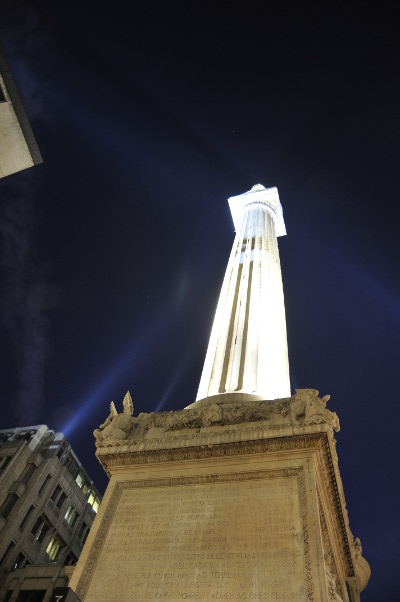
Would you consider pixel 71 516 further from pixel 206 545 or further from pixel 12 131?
pixel 206 545

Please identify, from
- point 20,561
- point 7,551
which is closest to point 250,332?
point 7,551

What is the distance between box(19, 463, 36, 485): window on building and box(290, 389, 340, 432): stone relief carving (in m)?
43.5

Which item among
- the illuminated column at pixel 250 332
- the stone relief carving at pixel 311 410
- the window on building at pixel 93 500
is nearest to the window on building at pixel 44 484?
the window on building at pixel 93 500

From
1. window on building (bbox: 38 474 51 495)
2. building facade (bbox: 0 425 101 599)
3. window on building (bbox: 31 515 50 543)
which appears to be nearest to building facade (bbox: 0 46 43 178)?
building facade (bbox: 0 425 101 599)

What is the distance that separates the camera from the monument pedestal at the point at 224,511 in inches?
404

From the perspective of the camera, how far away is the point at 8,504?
4619 cm

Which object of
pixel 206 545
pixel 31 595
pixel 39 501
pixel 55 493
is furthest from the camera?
pixel 55 493

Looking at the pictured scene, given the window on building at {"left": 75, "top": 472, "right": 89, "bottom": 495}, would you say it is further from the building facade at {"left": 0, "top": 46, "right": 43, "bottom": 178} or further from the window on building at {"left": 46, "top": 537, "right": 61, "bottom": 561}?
the building facade at {"left": 0, "top": 46, "right": 43, "bottom": 178}

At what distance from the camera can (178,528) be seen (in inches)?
460

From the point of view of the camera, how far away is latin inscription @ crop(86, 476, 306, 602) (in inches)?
396

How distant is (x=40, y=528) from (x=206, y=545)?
4465 centimetres

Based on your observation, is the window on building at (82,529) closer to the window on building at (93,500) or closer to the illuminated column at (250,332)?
the window on building at (93,500)

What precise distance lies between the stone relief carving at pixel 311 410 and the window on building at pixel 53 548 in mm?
45238

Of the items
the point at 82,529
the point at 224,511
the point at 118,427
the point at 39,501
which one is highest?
the point at 82,529
